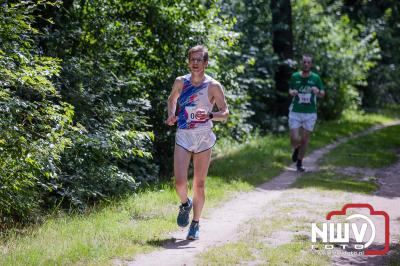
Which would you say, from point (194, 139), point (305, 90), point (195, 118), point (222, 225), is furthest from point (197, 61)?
point (305, 90)

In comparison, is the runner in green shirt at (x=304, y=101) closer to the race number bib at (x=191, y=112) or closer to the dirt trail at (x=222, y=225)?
the dirt trail at (x=222, y=225)

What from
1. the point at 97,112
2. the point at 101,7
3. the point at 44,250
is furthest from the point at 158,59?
the point at 44,250

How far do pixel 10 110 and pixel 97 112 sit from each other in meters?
2.63

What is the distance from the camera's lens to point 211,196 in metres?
10.5

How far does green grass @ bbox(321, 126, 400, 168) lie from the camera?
49.1ft

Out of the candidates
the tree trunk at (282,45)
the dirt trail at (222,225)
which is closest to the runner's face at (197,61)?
the dirt trail at (222,225)

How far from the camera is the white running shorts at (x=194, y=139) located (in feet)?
25.0

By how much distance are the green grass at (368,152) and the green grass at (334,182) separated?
1538 millimetres

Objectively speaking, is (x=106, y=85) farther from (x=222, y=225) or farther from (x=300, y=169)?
(x=300, y=169)

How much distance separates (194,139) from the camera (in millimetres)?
7641

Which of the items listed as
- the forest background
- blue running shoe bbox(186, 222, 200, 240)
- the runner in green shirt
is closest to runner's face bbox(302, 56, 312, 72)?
the runner in green shirt

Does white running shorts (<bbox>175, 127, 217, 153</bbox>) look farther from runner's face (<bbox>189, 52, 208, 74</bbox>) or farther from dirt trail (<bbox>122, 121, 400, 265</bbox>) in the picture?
dirt trail (<bbox>122, 121, 400, 265</bbox>)

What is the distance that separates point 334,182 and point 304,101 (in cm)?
203

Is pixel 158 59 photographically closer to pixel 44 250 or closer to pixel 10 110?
pixel 10 110
